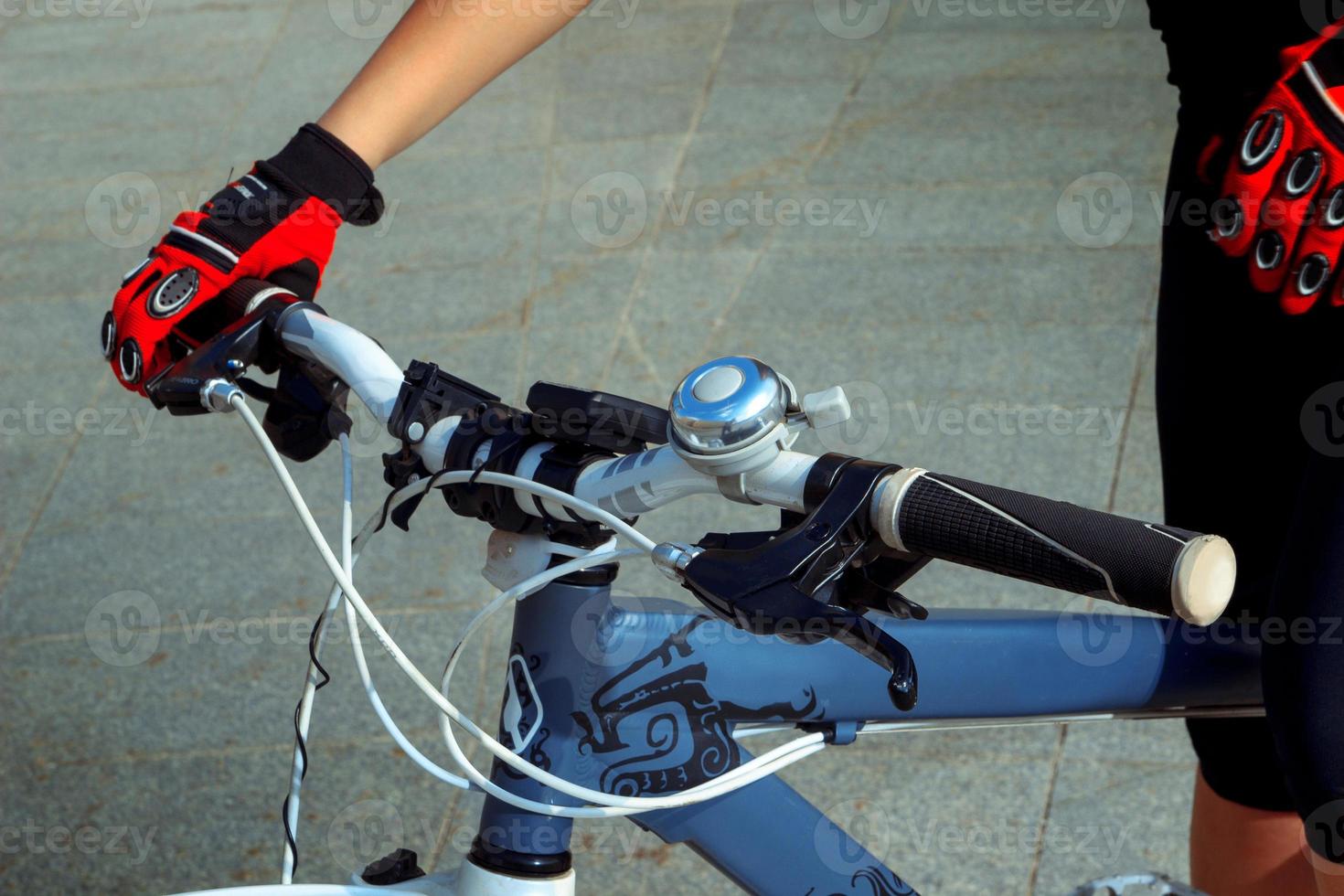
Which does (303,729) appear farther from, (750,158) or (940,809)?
(750,158)

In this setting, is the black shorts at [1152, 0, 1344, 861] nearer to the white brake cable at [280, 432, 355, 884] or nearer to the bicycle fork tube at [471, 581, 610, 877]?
the bicycle fork tube at [471, 581, 610, 877]

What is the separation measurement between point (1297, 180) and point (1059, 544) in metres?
0.60

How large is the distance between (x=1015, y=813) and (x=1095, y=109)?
295 centimetres

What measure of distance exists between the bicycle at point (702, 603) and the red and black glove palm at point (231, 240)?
4cm

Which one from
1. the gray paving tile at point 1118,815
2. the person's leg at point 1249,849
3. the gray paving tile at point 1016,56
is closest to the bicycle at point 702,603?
the person's leg at point 1249,849

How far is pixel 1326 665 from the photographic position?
1124mm

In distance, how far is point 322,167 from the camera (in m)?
1.25

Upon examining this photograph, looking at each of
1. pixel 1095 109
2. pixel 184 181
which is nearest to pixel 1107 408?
pixel 1095 109

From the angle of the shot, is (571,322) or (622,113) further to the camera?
(622,113)

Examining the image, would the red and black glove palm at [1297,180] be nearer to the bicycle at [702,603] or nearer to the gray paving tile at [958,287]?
the bicycle at [702,603]

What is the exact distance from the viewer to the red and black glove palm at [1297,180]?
4.02 ft

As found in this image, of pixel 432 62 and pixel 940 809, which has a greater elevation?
pixel 432 62

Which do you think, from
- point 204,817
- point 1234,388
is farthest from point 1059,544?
point 204,817

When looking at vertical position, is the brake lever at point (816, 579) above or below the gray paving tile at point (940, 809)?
above
